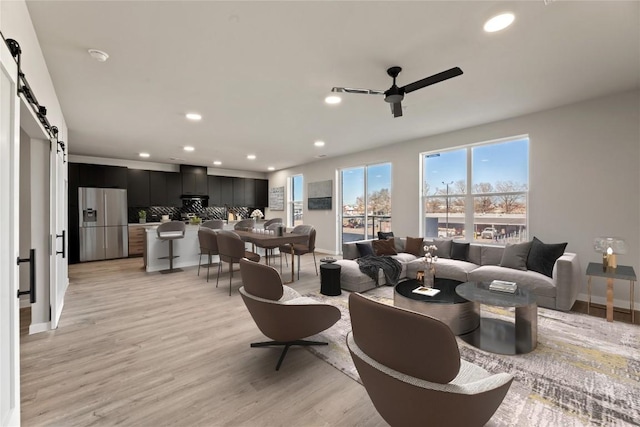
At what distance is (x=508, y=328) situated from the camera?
116 inches

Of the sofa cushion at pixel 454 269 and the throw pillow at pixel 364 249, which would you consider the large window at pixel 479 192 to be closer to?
the sofa cushion at pixel 454 269

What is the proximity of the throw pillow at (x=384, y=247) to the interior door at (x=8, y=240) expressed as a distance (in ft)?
14.8

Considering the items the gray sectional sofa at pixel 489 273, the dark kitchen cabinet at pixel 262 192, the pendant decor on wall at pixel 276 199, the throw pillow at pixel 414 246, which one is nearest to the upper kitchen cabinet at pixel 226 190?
the dark kitchen cabinet at pixel 262 192

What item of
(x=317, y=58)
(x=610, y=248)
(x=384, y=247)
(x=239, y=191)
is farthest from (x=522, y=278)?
(x=239, y=191)

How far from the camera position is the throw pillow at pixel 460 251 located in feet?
15.4

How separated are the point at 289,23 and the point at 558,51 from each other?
95.7 inches

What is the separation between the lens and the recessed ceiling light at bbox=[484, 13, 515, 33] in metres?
2.06

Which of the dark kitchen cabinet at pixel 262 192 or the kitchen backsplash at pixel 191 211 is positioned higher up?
the dark kitchen cabinet at pixel 262 192

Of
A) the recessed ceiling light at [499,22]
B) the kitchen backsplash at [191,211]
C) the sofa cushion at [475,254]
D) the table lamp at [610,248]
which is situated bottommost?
the sofa cushion at [475,254]

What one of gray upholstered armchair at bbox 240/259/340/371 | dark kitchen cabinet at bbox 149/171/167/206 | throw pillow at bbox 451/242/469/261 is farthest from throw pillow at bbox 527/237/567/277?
dark kitchen cabinet at bbox 149/171/167/206

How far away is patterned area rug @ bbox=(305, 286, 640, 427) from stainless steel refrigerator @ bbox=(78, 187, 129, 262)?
693 centimetres

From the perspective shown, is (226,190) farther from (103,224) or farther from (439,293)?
(439,293)

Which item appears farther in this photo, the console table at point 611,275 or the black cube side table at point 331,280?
the black cube side table at point 331,280

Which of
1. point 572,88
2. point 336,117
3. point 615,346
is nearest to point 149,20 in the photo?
point 336,117
